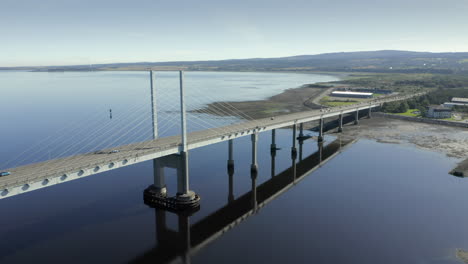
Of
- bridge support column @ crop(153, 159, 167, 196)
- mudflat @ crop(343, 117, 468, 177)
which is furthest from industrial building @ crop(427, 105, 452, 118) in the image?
bridge support column @ crop(153, 159, 167, 196)

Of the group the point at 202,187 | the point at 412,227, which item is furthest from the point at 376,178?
the point at 202,187

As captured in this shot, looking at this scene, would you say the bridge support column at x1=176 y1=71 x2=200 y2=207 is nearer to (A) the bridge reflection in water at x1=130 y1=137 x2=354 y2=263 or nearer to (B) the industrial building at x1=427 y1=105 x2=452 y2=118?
(A) the bridge reflection in water at x1=130 y1=137 x2=354 y2=263

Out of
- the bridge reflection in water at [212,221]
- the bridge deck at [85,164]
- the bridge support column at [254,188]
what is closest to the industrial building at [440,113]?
the bridge reflection in water at [212,221]

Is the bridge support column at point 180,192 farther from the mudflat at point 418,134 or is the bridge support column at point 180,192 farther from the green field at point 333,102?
the green field at point 333,102

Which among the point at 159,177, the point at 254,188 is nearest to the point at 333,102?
the point at 254,188

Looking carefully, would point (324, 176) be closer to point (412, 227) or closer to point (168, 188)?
point (412, 227)

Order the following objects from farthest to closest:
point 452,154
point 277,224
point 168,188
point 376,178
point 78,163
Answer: point 452,154
point 376,178
point 168,188
point 277,224
point 78,163

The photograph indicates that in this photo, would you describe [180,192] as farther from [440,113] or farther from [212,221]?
[440,113]
